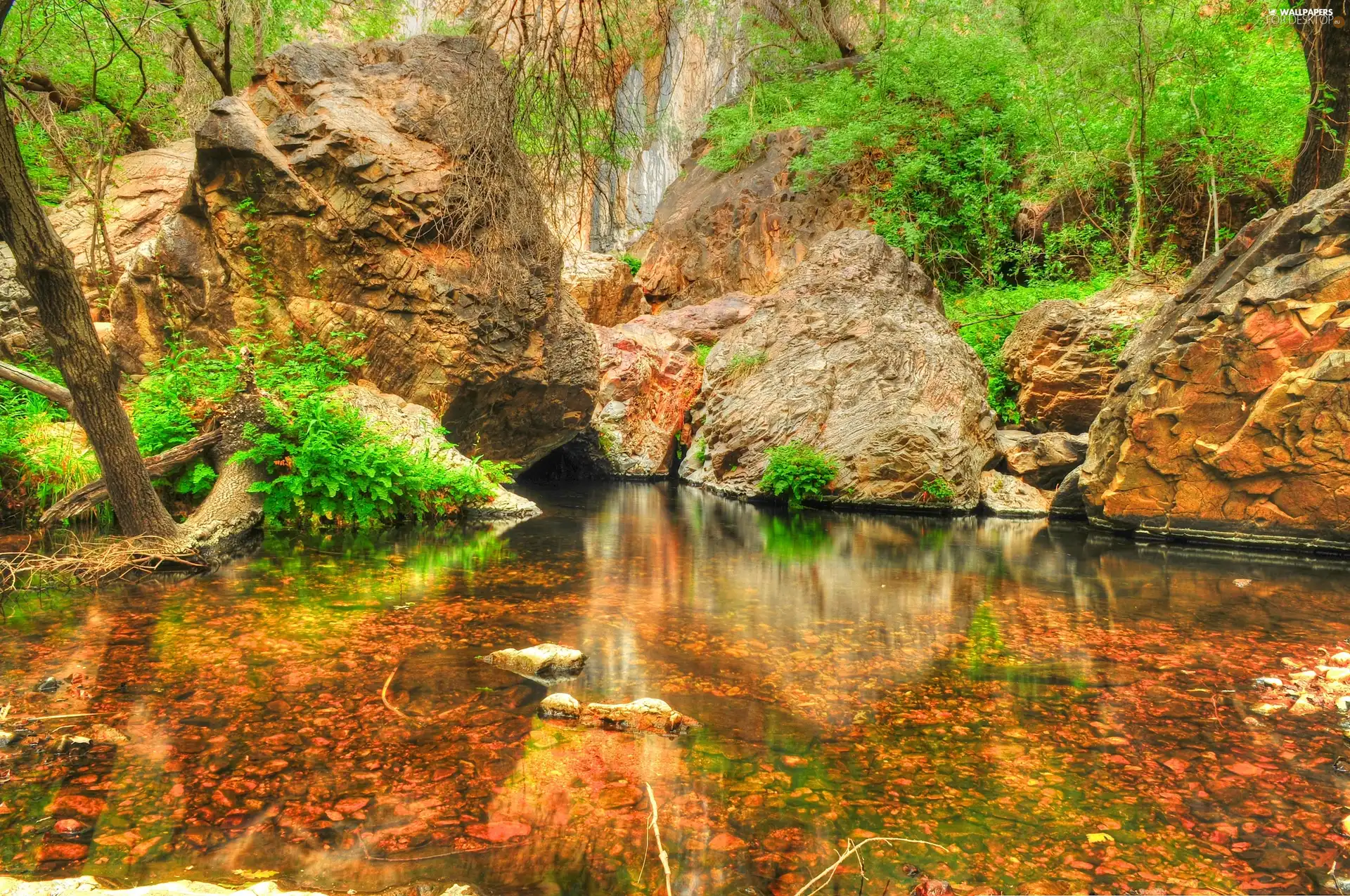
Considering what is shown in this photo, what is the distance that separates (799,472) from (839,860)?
10.1 m

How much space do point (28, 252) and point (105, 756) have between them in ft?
11.9

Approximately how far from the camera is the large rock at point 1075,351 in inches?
518

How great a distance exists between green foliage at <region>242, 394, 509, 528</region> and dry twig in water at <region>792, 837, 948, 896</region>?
704 cm

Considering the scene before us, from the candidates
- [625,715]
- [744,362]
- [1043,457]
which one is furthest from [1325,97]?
[625,715]

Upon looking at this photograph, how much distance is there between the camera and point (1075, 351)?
44.0 feet

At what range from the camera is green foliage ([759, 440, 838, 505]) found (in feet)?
40.3

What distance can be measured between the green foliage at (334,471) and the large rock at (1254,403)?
795cm

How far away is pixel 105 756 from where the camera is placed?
10.7 feet

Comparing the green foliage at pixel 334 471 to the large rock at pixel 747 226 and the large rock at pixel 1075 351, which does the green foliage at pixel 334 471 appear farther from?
the large rock at pixel 747 226

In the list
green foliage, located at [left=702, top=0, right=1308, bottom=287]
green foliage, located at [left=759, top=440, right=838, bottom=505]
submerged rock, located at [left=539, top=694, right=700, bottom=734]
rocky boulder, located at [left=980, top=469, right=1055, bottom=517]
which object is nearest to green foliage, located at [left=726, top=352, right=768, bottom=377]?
green foliage, located at [left=759, top=440, right=838, bottom=505]

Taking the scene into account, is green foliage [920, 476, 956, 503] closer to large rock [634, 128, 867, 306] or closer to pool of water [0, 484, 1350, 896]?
pool of water [0, 484, 1350, 896]

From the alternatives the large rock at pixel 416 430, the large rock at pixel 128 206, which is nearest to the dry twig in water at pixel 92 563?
the large rock at pixel 416 430

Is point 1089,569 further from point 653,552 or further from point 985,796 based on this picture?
point 985,796

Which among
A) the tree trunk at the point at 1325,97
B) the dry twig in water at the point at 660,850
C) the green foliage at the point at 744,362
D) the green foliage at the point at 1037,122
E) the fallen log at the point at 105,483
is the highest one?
the green foliage at the point at 1037,122
